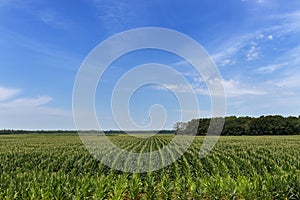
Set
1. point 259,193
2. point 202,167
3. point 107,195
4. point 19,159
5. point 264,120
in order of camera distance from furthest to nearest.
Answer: point 264,120
point 19,159
point 202,167
point 107,195
point 259,193

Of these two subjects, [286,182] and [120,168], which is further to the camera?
[120,168]

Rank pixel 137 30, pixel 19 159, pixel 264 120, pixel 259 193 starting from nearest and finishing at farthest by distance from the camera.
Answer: pixel 259 193
pixel 137 30
pixel 19 159
pixel 264 120

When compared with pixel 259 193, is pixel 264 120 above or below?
above

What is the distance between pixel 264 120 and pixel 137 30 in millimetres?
84771

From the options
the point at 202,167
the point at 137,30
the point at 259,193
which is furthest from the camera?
the point at 137,30

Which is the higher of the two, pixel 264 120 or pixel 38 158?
pixel 264 120

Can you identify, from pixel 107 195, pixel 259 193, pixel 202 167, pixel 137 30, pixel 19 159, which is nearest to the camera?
pixel 259 193

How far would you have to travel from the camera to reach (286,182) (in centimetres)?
1029

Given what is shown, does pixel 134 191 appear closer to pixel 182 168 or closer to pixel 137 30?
pixel 182 168

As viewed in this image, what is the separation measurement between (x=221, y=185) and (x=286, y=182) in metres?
2.24

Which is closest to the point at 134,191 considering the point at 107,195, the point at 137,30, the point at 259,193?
the point at 107,195

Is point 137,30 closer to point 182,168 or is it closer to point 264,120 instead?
point 182,168

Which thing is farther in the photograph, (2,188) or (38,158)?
(38,158)

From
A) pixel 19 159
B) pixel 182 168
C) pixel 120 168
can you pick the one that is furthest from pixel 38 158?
pixel 182 168
